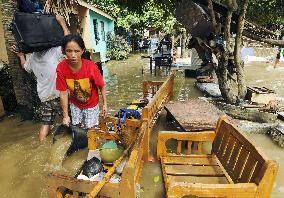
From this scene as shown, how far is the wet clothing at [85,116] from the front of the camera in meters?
3.97

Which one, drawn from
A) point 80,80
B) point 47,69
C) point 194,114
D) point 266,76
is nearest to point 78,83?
point 80,80

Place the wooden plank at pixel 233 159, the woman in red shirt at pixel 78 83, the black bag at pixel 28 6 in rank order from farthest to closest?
the black bag at pixel 28 6
the woman in red shirt at pixel 78 83
the wooden plank at pixel 233 159

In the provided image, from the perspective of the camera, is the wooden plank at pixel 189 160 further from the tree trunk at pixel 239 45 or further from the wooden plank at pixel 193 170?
the tree trunk at pixel 239 45

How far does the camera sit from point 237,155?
2.99 metres

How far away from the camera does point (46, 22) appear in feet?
13.9

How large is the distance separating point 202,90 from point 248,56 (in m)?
10.8

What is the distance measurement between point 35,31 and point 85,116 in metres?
1.59

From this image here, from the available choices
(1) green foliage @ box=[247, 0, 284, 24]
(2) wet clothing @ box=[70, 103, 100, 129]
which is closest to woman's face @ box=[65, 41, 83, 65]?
(2) wet clothing @ box=[70, 103, 100, 129]

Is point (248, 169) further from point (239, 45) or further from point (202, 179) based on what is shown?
point (239, 45)

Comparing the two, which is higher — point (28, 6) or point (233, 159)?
point (28, 6)

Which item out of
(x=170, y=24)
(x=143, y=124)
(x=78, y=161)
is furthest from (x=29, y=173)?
(x=170, y=24)

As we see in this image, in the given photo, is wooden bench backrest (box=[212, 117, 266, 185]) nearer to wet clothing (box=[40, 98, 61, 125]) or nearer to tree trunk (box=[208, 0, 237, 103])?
wet clothing (box=[40, 98, 61, 125])

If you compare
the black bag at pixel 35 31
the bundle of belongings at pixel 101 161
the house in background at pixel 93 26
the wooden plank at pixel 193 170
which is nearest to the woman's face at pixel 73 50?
the black bag at pixel 35 31

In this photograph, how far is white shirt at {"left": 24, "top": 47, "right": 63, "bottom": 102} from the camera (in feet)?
14.9
